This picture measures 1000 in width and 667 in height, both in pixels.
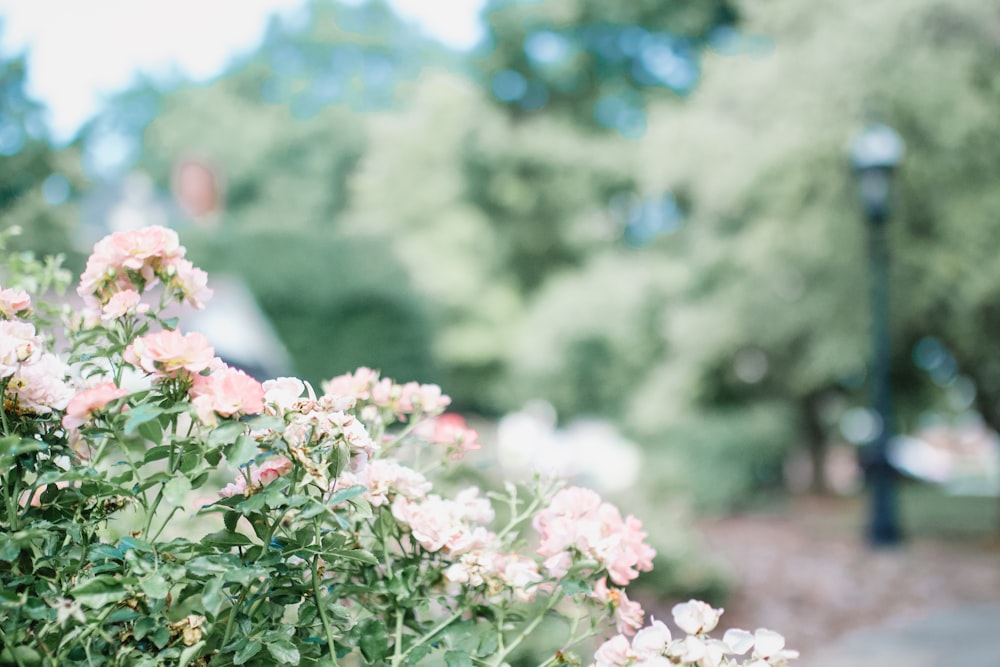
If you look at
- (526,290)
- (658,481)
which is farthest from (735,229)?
(526,290)

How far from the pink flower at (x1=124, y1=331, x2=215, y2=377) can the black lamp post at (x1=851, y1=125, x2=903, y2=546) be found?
8.00 meters

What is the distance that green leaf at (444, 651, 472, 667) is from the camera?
129cm

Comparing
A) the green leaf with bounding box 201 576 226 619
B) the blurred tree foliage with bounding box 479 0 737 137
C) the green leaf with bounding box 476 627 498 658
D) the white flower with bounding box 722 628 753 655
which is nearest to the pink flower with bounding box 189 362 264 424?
the green leaf with bounding box 201 576 226 619

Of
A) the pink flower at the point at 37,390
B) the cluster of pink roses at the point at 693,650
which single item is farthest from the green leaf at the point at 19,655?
the cluster of pink roses at the point at 693,650

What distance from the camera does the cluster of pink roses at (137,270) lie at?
1380mm

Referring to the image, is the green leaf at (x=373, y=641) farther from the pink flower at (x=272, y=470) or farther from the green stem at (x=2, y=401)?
the green stem at (x=2, y=401)

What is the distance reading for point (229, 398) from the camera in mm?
1166

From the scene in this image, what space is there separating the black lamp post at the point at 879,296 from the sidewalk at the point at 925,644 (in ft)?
7.45

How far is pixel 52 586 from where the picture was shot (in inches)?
48.1

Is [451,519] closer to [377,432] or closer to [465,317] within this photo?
[377,432]

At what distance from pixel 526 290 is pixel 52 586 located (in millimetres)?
22245

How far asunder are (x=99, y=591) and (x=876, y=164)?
8.19 m

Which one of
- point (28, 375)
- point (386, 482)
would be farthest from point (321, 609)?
point (28, 375)

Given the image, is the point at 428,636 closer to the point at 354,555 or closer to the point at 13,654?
the point at 354,555
